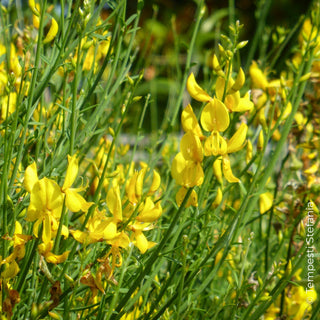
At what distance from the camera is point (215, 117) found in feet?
2.55

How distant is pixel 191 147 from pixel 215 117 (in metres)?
0.06

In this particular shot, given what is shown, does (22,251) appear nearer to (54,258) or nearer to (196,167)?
(54,258)

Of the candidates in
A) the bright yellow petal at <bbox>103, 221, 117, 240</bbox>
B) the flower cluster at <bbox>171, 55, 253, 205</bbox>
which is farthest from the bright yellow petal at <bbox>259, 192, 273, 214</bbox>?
the bright yellow petal at <bbox>103, 221, 117, 240</bbox>

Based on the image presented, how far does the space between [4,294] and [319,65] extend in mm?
1125

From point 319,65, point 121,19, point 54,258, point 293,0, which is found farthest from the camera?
point 293,0

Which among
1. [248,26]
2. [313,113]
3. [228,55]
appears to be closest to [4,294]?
[228,55]

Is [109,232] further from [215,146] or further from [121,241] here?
[215,146]

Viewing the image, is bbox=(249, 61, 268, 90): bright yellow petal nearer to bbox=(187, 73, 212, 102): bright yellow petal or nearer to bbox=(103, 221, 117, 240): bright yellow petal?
bbox=(187, 73, 212, 102): bright yellow petal

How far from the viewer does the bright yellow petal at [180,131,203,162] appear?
2.47 feet

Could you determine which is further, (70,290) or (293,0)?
(293,0)

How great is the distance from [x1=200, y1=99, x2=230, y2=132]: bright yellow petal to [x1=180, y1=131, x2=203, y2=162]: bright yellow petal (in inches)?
1.3

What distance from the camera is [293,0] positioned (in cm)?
532

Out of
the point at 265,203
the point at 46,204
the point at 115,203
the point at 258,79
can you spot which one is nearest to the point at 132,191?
the point at 115,203

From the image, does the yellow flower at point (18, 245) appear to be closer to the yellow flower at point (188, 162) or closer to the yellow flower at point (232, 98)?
the yellow flower at point (188, 162)
